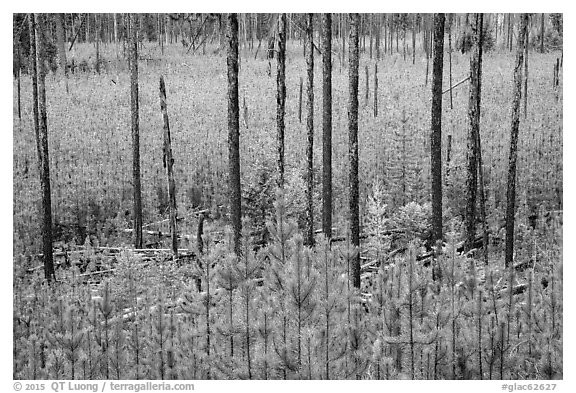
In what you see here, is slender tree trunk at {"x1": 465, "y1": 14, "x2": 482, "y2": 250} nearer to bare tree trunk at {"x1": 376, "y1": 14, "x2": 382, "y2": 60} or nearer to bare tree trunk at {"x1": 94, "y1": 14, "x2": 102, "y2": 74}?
bare tree trunk at {"x1": 376, "y1": 14, "x2": 382, "y2": 60}

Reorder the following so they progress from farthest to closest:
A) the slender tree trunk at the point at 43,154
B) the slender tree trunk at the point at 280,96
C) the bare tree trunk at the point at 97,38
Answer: the slender tree trunk at the point at 280,96 → the bare tree trunk at the point at 97,38 → the slender tree trunk at the point at 43,154

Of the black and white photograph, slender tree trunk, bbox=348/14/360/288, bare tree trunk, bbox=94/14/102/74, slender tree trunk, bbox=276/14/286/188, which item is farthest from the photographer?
slender tree trunk, bbox=276/14/286/188

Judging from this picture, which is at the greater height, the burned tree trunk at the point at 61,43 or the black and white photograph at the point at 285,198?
the burned tree trunk at the point at 61,43

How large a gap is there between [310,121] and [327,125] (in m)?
0.21

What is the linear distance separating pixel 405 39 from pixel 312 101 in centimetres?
124

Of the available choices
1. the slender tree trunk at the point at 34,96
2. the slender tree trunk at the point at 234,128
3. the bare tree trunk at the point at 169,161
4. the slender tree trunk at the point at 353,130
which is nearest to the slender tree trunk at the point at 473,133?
the slender tree trunk at the point at 353,130

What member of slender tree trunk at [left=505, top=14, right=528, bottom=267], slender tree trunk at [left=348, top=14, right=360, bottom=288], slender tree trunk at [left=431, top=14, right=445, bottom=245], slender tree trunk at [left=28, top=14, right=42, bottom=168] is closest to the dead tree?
slender tree trunk at [left=348, top=14, right=360, bottom=288]

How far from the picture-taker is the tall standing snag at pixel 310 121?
7898 mm

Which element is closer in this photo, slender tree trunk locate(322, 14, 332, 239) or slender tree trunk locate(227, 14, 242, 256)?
slender tree trunk locate(227, 14, 242, 256)

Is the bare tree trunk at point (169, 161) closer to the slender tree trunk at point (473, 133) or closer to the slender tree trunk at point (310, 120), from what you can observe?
the slender tree trunk at point (310, 120)

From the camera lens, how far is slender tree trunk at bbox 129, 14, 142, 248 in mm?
7883

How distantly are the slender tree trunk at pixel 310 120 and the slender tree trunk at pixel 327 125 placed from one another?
127 mm

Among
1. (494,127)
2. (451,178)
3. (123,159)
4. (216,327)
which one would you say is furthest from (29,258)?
(494,127)

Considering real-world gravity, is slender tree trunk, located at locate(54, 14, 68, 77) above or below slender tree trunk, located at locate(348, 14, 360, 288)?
above
